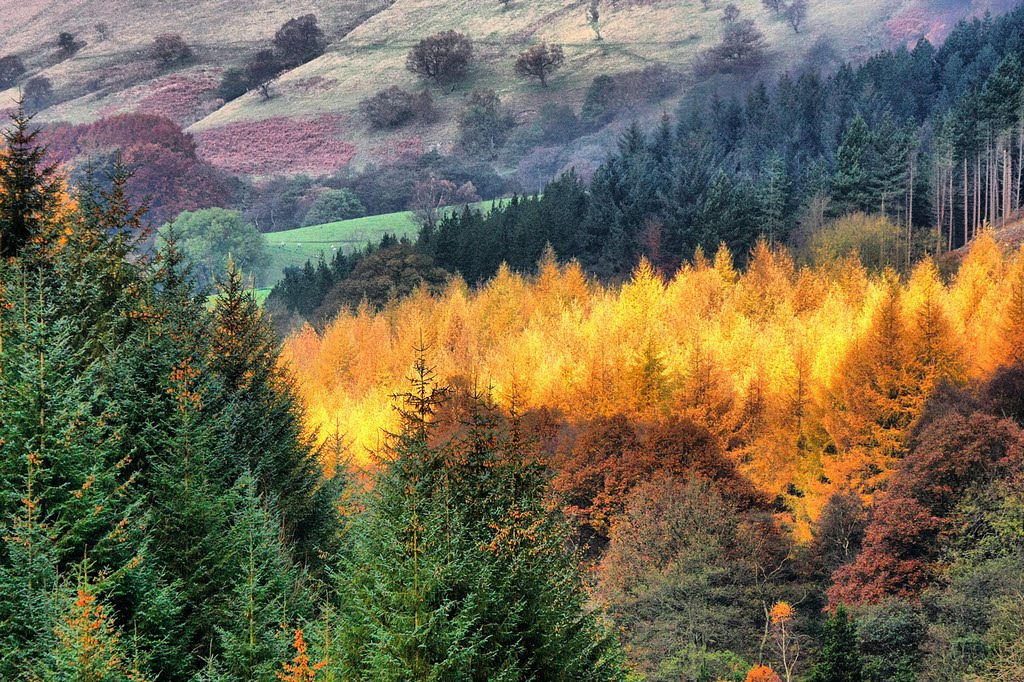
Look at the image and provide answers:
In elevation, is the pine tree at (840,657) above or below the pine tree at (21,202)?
below

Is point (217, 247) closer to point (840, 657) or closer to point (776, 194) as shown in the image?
point (776, 194)

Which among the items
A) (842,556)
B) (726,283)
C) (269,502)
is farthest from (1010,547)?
(726,283)

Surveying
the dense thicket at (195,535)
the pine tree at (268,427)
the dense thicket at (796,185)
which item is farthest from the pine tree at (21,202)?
the dense thicket at (796,185)

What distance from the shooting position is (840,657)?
58.1m

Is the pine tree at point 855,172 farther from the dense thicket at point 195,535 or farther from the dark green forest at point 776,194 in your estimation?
the dense thicket at point 195,535

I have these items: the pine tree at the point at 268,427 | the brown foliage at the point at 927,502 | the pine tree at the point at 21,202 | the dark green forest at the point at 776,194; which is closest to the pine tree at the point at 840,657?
the brown foliage at the point at 927,502

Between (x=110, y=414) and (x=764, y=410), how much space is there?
5434 cm

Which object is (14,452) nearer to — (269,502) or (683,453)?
(269,502)

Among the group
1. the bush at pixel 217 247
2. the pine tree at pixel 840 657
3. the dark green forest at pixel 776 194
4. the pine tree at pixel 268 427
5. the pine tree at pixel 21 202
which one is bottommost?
the bush at pixel 217 247

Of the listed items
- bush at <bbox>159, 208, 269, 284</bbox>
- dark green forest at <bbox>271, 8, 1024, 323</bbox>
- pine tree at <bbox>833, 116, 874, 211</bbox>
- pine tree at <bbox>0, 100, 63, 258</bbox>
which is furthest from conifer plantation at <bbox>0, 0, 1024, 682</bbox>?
bush at <bbox>159, 208, 269, 284</bbox>

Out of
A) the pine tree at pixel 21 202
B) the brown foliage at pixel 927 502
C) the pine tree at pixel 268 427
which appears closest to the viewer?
the pine tree at pixel 21 202

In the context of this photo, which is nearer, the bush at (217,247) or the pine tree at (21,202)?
the pine tree at (21,202)

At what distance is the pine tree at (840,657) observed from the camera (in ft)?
190

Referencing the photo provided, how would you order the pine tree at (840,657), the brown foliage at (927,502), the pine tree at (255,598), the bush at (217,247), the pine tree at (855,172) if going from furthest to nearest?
the bush at (217,247), the pine tree at (855,172), the brown foliage at (927,502), the pine tree at (840,657), the pine tree at (255,598)
